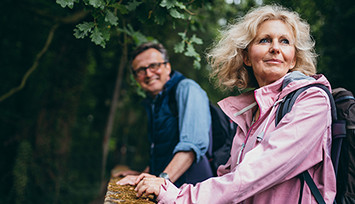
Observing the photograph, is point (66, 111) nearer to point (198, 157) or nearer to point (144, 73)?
point (144, 73)

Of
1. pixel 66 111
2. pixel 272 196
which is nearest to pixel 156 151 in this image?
pixel 272 196

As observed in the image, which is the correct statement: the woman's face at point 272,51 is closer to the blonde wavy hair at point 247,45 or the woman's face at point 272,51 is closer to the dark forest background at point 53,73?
the blonde wavy hair at point 247,45

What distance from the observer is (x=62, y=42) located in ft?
21.3

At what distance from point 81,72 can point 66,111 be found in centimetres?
95

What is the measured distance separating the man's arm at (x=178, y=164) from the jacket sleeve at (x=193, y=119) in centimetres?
5

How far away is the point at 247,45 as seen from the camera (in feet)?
6.66

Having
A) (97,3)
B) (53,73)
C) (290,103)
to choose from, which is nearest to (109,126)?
(53,73)

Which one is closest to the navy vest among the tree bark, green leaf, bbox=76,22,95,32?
green leaf, bbox=76,22,95,32

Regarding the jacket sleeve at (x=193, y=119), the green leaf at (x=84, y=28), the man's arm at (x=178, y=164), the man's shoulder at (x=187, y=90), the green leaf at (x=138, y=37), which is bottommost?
the man's arm at (x=178, y=164)

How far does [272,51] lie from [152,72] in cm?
167

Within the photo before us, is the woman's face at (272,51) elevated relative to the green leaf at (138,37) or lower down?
lower down

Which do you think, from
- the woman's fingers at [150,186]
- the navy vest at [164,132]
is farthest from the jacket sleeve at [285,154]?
the navy vest at [164,132]

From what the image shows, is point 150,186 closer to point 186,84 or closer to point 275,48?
point 275,48

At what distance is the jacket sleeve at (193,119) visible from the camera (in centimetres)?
256
